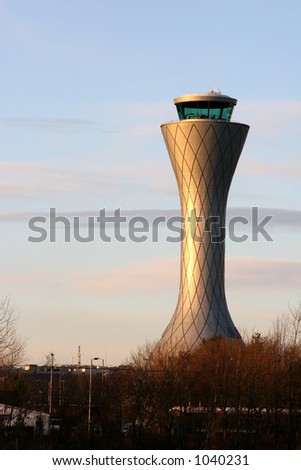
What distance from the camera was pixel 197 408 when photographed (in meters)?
71.3

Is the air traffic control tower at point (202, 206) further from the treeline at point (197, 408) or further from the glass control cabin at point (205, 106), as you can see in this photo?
the treeline at point (197, 408)

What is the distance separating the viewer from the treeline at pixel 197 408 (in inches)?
2409

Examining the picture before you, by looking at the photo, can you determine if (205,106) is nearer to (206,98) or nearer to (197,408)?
(206,98)

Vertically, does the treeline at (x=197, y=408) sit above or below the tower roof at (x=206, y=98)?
below

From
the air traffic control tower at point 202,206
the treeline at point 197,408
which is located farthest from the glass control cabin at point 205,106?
the treeline at point 197,408

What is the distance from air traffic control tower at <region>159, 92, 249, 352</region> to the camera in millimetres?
123500

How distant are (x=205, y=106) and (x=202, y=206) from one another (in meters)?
13.0

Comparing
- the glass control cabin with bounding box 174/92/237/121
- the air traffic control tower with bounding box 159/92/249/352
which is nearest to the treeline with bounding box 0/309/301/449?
the air traffic control tower with bounding box 159/92/249/352

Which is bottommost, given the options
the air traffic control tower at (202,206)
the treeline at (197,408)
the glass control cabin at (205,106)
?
the treeline at (197,408)

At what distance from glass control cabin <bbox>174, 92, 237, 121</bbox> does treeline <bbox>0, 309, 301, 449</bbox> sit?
1831 inches

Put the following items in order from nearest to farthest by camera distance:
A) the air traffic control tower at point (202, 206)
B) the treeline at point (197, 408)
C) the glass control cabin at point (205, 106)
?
the treeline at point (197, 408) < the air traffic control tower at point (202, 206) < the glass control cabin at point (205, 106)

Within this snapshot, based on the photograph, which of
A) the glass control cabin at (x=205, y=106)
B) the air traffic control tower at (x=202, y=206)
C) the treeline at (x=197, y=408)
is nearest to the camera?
the treeline at (x=197, y=408)
